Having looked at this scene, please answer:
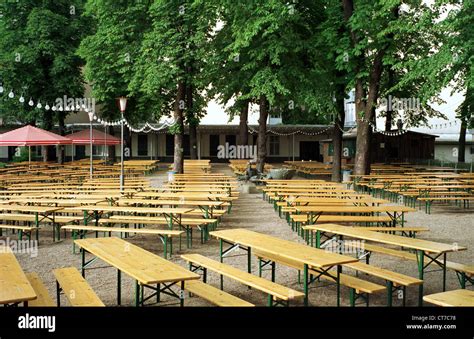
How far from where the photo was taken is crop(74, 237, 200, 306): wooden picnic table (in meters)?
5.05

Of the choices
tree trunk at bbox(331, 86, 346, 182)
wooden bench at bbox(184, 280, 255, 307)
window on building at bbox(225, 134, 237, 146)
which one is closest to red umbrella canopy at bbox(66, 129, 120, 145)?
tree trunk at bbox(331, 86, 346, 182)

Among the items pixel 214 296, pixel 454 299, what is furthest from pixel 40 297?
pixel 454 299

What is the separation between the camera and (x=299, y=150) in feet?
145

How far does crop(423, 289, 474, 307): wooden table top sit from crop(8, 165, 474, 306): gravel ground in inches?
59.3

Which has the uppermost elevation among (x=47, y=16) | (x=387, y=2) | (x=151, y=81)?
(x=47, y=16)

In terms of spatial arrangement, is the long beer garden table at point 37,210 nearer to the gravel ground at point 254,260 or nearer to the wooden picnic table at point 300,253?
the gravel ground at point 254,260

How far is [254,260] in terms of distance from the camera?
866 cm

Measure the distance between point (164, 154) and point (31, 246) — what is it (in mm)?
34081

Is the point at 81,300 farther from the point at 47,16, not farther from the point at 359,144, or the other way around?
the point at 47,16

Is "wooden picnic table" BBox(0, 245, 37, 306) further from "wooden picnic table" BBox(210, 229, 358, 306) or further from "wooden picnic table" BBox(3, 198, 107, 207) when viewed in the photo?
"wooden picnic table" BBox(3, 198, 107, 207)

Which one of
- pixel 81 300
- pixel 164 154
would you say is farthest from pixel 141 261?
pixel 164 154

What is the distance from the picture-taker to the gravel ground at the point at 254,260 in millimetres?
6672
